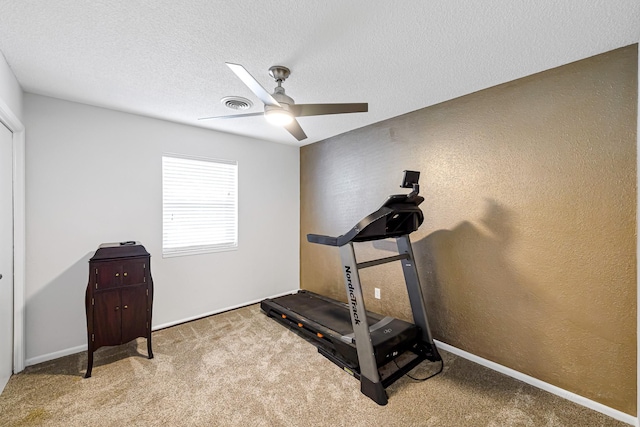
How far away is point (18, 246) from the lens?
234cm

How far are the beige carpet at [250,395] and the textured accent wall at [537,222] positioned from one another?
1.16ft

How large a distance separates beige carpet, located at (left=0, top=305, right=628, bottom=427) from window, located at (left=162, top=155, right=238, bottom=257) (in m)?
1.25

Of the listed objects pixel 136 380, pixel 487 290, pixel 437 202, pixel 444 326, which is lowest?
pixel 136 380

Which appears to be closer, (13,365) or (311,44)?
(311,44)

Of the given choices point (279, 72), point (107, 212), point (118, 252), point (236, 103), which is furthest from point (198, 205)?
point (279, 72)

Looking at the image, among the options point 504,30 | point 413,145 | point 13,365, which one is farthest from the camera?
point 413,145

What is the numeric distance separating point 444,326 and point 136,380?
2766 mm

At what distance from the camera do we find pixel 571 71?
1956 millimetres

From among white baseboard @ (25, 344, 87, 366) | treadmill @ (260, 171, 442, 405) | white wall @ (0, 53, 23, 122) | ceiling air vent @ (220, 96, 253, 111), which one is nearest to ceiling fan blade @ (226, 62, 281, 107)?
ceiling air vent @ (220, 96, 253, 111)

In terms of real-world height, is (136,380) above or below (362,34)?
below

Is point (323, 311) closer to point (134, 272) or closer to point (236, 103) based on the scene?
point (134, 272)

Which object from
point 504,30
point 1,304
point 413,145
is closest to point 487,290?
point 413,145

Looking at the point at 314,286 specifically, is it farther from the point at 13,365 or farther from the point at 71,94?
the point at 71,94

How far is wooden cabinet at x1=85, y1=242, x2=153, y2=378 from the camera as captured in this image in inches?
89.6
